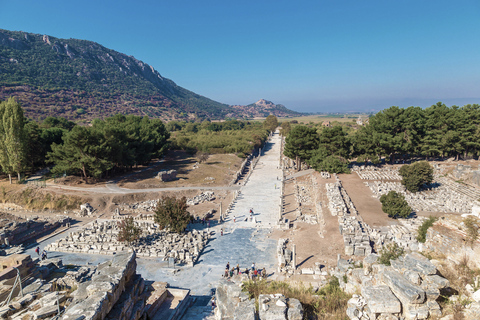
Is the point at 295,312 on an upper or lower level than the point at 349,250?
upper

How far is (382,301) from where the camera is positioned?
7203 mm

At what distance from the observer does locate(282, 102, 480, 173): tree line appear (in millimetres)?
38969

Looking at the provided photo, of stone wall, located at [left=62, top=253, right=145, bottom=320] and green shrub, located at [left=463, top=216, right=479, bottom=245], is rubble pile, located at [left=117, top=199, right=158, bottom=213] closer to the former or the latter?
stone wall, located at [left=62, top=253, right=145, bottom=320]

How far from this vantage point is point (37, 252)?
19109mm

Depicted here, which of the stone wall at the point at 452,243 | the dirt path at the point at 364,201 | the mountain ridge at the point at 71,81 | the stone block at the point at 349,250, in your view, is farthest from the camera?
the mountain ridge at the point at 71,81

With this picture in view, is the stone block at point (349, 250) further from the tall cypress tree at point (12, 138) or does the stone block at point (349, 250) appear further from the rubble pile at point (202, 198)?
the tall cypress tree at point (12, 138)

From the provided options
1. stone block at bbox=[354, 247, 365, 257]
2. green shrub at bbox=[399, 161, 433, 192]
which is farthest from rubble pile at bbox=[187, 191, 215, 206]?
green shrub at bbox=[399, 161, 433, 192]

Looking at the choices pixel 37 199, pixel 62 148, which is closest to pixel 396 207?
pixel 62 148

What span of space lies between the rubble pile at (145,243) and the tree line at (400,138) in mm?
24653

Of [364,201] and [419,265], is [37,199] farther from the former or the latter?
[364,201]

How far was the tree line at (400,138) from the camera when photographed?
3897 cm

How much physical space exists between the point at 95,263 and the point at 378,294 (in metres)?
17.5

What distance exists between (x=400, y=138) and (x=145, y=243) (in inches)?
1512

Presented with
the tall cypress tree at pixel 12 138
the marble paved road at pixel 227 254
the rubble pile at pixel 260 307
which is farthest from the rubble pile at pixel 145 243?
the tall cypress tree at pixel 12 138
